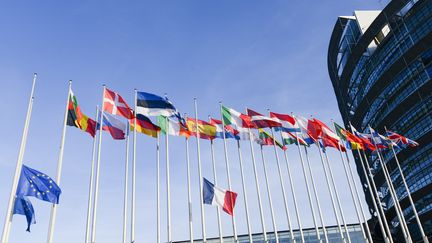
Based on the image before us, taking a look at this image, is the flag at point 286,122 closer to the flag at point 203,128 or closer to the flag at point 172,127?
the flag at point 203,128

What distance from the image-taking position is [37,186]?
18.9 metres

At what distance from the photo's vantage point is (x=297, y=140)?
33.5 meters

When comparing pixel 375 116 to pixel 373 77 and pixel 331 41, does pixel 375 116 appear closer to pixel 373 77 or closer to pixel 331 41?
pixel 373 77

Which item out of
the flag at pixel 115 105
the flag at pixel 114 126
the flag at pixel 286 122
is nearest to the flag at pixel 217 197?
the flag at pixel 114 126

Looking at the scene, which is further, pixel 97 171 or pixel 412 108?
pixel 412 108

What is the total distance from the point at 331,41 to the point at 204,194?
179 feet

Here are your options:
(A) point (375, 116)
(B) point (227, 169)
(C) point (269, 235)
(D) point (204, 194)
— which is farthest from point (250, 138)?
(C) point (269, 235)

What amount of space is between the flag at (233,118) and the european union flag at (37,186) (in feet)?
45.9

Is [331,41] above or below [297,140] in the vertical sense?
above

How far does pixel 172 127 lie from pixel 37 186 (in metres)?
11.3

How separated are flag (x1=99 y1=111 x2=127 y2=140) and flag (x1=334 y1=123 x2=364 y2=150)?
19597mm

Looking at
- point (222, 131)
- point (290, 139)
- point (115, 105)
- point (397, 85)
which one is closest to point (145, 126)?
point (115, 105)

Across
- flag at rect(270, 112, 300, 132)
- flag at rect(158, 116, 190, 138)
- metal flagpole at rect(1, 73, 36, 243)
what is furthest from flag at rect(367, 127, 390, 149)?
metal flagpole at rect(1, 73, 36, 243)

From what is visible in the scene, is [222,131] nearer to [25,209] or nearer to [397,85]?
[25,209]
